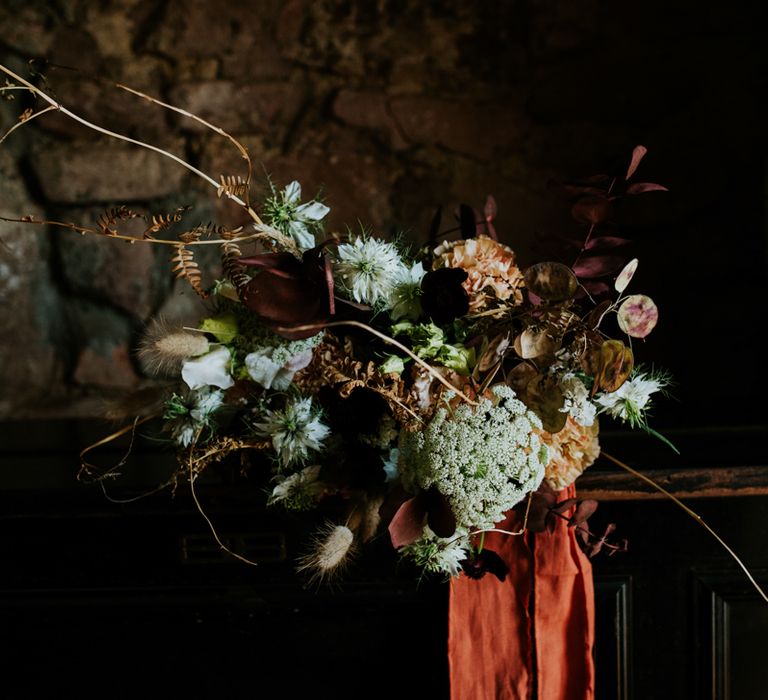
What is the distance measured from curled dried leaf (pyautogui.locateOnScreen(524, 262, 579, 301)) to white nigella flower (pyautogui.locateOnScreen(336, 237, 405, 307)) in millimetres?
142

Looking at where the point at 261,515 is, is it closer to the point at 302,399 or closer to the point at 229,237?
the point at 302,399

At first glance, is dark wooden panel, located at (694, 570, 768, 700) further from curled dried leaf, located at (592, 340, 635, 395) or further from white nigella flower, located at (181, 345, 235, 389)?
white nigella flower, located at (181, 345, 235, 389)

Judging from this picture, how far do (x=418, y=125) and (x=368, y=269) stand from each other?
34.9 inches

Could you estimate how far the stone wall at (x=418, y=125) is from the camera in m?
1.48

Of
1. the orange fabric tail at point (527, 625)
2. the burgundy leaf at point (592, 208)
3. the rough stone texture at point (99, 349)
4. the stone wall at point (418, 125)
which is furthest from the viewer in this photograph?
the rough stone texture at point (99, 349)

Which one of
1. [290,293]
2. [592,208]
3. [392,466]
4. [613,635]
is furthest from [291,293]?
[613,635]

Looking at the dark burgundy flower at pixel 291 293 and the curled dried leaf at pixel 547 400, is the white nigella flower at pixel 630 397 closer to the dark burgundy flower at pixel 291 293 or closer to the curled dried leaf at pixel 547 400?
the curled dried leaf at pixel 547 400

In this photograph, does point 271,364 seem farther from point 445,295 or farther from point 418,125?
point 418,125

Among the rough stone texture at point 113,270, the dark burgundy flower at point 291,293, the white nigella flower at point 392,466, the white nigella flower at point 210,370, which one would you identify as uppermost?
the rough stone texture at point 113,270

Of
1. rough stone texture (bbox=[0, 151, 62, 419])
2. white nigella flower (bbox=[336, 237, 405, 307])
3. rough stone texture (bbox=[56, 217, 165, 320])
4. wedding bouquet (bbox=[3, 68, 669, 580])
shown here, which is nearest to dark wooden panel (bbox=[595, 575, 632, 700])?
wedding bouquet (bbox=[3, 68, 669, 580])

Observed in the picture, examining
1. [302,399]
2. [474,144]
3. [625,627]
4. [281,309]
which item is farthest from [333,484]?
[474,144]

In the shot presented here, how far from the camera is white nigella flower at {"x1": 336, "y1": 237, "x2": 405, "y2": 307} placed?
734 mm

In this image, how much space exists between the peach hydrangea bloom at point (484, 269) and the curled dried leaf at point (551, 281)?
7 centimetres

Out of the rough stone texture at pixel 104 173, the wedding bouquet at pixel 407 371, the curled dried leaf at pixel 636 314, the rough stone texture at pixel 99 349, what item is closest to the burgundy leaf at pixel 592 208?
the wedding bouquet at pixel 407 371
